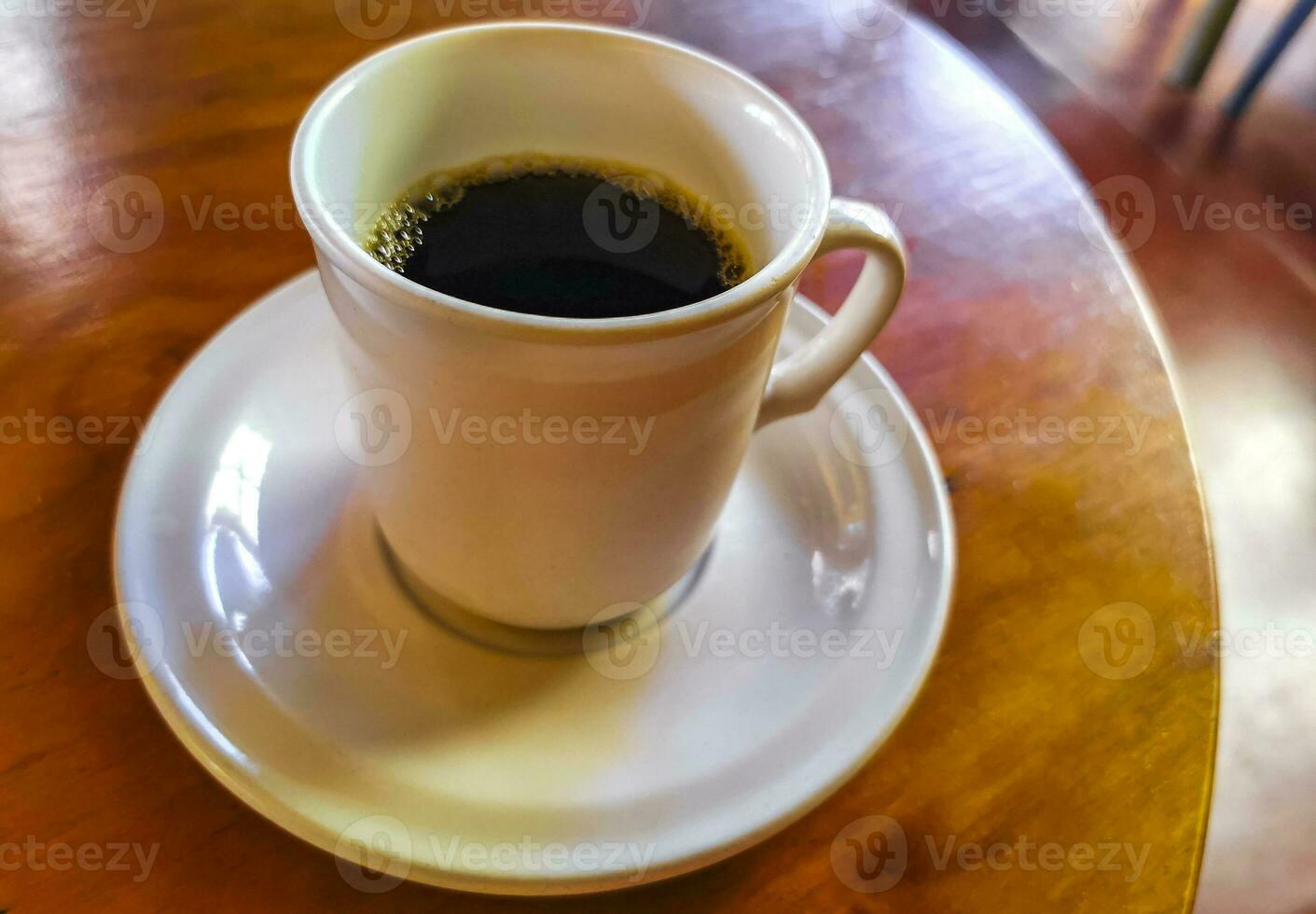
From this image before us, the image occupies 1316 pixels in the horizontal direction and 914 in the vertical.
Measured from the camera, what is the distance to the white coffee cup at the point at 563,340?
36cm

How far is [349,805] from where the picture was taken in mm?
409

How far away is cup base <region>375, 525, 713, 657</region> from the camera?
1.66 ft

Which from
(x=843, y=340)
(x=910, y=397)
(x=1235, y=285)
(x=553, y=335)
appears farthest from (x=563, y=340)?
(x=1235, y=285)

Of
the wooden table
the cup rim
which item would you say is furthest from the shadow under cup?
the wooden table

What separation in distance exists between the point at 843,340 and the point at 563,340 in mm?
214

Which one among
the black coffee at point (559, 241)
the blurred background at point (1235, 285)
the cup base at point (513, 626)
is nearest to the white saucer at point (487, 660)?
the cup base at point (513, 626)

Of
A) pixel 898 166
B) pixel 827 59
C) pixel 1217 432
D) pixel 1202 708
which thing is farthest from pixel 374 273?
pixel 1217 432

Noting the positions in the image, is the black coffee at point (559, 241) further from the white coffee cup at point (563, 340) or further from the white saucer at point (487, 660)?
the white saucer at point (487, 660)

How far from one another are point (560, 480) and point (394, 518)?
12 centimetres

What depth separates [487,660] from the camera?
1.63ft

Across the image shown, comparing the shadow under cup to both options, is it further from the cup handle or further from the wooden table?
the wooden table

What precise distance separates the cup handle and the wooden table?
6.7 inches

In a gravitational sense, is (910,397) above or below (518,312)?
below

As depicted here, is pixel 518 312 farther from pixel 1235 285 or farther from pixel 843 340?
pixel 1235 285
